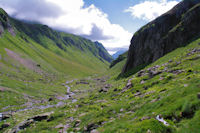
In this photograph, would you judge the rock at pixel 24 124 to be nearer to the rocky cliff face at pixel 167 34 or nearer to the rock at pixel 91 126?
the rock at pixel 91 126

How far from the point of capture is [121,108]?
65.1 feet

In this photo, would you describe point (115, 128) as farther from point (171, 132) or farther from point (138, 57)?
point (138, 57)

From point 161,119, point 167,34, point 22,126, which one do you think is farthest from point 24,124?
point 167,34

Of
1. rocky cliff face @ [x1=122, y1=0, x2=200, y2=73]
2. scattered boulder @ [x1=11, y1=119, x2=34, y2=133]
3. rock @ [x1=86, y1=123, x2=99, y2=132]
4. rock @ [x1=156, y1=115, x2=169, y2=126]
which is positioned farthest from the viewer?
rocky cliff face @ [x1=122, y1=0, x2=200, y2=73]

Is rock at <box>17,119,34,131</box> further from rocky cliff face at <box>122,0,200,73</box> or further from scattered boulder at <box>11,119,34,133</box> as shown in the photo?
rocky cliff face at <box>122,0,200,73</box>

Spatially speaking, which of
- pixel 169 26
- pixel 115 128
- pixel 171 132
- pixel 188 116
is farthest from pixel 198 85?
pixel 169 26

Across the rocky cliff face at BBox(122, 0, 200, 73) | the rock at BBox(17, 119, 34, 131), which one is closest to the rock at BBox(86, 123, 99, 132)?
the rock at BBox(17, 119, 34, 131)

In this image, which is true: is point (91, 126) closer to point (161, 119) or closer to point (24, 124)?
point (161, 119)

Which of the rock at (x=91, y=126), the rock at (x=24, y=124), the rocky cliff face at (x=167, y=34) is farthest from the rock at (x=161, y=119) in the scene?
the rocky cliff face at (x=167, y=34)

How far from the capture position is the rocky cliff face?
50.6 metres

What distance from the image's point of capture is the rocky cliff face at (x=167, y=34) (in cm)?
5056

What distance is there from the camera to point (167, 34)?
5853cm

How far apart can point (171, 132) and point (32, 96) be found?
57838mm

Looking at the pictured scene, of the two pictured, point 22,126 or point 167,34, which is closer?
point 22,126
